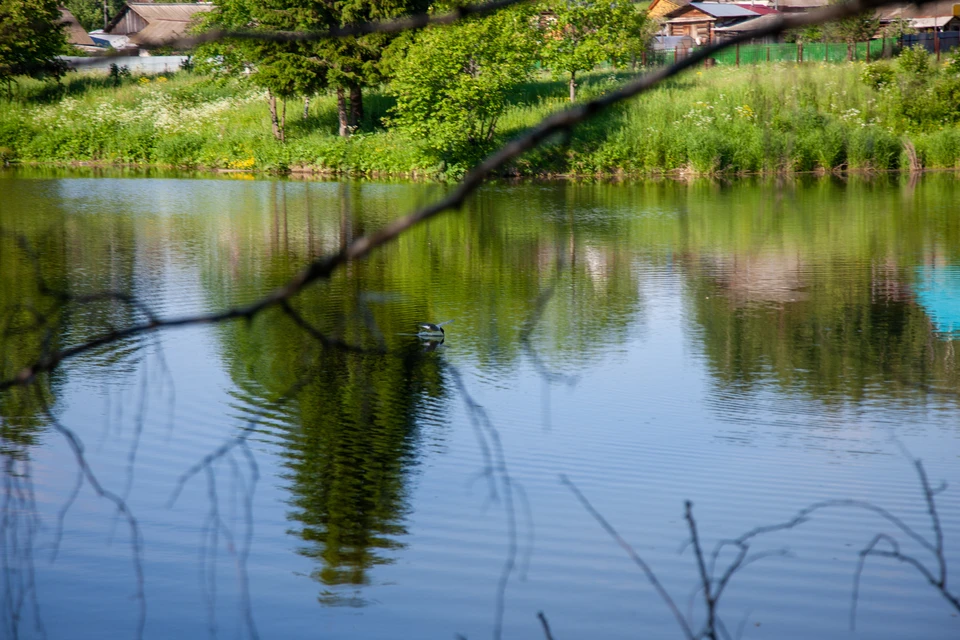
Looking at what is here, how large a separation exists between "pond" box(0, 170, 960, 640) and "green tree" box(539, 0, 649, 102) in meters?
20.2

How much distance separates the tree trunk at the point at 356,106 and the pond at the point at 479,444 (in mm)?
19515

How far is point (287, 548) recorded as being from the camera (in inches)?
211

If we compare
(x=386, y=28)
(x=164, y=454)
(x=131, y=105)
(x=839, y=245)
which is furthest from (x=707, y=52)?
(x=131, y=105)

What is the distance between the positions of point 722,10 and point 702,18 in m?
1.32

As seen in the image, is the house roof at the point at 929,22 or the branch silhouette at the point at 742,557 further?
the house roof at the point at 929,22

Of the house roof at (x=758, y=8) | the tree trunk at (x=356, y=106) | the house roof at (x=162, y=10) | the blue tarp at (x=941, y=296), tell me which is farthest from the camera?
the house roof at (x=162, y=10)

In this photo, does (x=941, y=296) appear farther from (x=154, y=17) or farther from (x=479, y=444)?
(x=154, y=17)

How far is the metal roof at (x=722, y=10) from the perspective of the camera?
200 feet

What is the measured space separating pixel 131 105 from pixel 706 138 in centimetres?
2167

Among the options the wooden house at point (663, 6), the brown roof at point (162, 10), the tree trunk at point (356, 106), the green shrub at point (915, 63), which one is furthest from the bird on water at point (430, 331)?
the wooden house at point (663, 6)

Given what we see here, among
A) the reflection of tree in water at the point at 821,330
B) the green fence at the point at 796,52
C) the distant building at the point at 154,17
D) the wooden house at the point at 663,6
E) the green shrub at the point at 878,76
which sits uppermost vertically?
the wooden house at the point at 663,6

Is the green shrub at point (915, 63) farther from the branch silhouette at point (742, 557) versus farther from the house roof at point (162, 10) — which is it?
the house roof at point (162, 10)

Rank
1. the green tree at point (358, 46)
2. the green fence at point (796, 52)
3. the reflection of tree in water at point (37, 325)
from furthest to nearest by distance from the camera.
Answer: the green fence at point (796, 52) → the green tree at point (358, 46) → the reflection of tree in water at point (37, 325)

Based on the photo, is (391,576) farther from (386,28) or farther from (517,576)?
(386,28)
